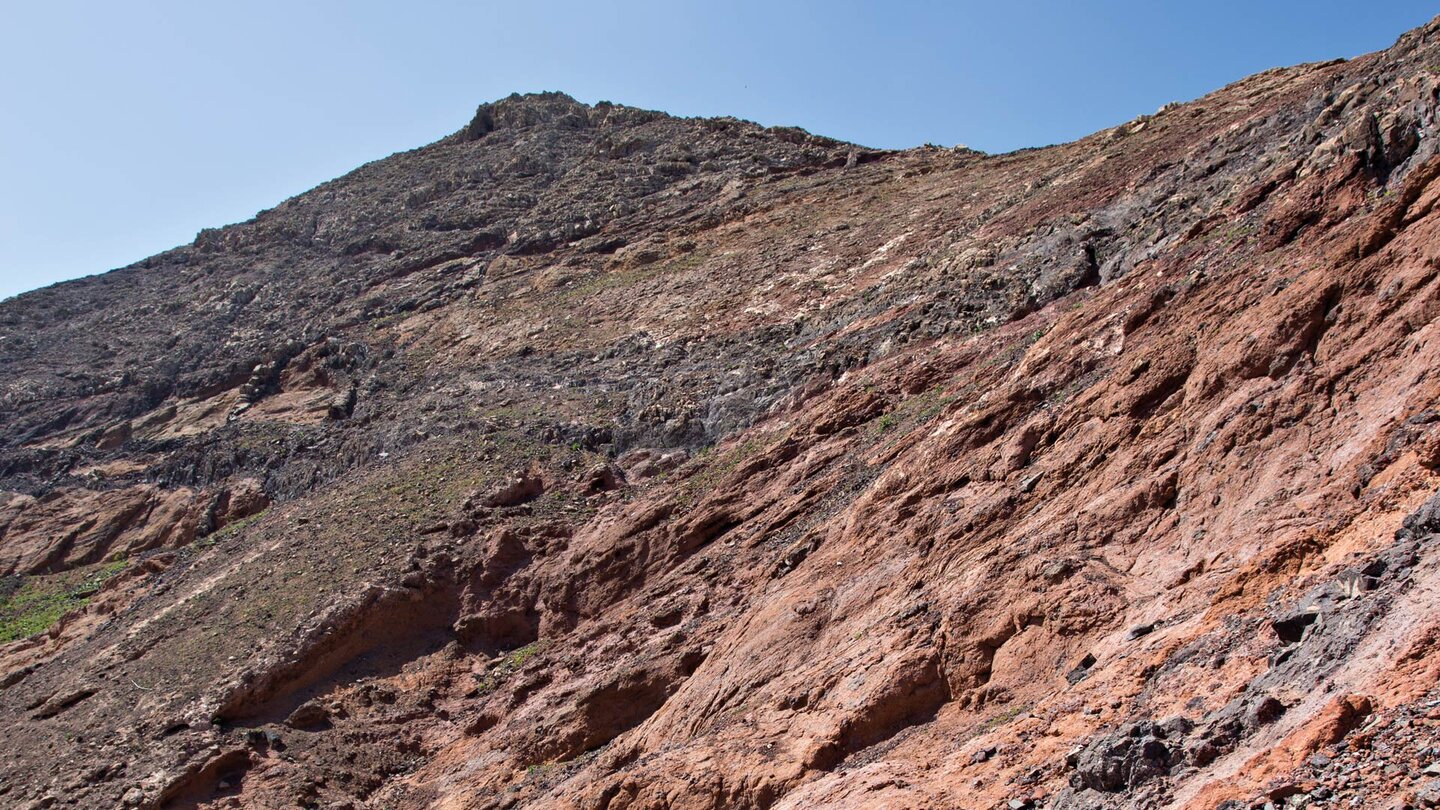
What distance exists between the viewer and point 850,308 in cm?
2442

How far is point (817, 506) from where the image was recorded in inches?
623

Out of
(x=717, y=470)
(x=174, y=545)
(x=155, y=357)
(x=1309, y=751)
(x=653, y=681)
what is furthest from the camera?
(x=155, y=357)

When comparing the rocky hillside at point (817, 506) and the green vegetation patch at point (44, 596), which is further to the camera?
the green vegetation patch at point (44, 596)

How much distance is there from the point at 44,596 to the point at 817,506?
22.0 metres

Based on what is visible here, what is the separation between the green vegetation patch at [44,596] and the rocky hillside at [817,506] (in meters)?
0.18

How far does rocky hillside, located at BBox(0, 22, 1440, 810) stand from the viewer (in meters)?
7.73

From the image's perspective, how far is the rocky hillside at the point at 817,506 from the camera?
304 inches

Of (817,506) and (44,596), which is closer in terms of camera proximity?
(817,506)

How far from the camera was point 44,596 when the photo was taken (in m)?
27.2

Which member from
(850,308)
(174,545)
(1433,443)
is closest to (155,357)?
(174,545)

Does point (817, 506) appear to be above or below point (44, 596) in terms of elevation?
below

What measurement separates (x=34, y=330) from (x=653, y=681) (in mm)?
42634

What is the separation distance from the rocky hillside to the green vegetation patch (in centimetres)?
18

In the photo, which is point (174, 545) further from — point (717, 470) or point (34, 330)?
point (34, 330)
